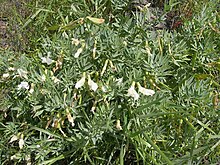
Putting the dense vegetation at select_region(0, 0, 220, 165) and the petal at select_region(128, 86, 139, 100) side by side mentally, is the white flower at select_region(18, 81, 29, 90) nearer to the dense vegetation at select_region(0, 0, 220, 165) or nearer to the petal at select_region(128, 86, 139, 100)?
the dense vegetation at select_region(0, 0, 220, 165)

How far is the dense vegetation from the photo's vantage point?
2.05 meters

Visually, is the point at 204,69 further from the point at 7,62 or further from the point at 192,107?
the point at 7,62

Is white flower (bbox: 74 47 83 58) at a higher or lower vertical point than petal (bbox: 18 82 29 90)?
higher

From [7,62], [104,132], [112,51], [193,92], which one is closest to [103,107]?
[104,132]

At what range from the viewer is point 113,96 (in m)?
2.12

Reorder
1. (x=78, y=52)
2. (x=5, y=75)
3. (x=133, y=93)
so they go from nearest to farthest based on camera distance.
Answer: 1. (x=133, y=93)
2. (x=78, y=52)
3. (x=5, y=75)

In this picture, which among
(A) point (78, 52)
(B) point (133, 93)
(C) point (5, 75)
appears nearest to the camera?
(B) point (133, 93)

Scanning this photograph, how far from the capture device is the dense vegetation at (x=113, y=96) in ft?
6.73

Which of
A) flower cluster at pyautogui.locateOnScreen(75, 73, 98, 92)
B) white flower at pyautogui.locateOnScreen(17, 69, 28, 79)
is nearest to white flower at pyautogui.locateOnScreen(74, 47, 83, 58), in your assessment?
flower cluster at pyautogui.locateOnScreen(75, 73, 98, 92)

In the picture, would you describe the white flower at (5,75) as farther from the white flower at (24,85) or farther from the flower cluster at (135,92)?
the flower cluster at (135,92)

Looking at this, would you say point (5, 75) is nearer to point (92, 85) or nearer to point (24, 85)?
point (24, 85)

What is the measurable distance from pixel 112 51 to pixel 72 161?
2.01 feet

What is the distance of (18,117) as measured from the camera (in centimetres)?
227

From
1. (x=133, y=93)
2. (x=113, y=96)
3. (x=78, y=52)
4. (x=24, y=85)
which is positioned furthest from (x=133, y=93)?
(x=24, y=85)
